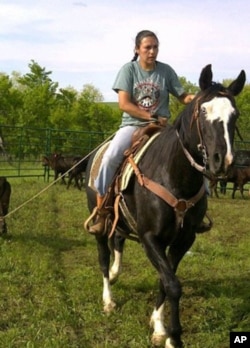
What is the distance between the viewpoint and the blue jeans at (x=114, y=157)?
5.01 metres

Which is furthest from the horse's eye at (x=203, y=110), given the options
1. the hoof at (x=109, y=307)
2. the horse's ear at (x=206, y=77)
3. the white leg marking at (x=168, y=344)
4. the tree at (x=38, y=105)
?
the tree at (x=38, y=105)

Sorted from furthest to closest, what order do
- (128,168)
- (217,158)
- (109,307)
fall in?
(109,307), (128,168), (217,158)

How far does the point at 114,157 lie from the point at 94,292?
1854mm

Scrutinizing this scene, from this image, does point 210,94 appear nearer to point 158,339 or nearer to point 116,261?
point 158,339

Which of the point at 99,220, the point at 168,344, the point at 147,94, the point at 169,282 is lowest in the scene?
the point at 168,344

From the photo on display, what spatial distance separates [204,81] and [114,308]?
276 cm

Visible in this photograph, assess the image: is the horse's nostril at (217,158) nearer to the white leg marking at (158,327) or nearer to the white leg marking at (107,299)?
the white leg marking at (158,327)

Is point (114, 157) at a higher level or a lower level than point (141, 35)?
lower

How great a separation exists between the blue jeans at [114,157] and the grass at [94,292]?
133 cm

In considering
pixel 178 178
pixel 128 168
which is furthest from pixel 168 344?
pixel 128 168

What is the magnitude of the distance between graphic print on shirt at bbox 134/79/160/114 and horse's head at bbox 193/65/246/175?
3.74 ft

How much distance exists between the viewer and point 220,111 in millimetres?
3594

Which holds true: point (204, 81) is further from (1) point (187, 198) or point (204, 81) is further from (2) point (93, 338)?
(2) point (93, 338)

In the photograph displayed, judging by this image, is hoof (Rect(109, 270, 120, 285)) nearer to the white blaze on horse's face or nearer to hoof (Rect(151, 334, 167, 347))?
hoof (Rect(151, 334, 167, 347))
